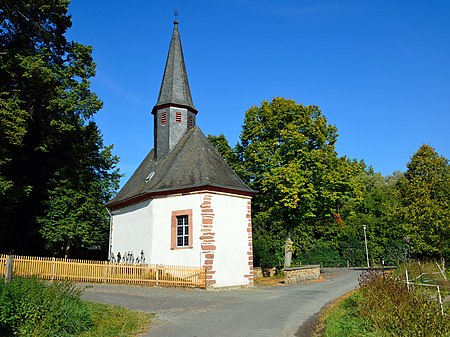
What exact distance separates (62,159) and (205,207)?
45.2 ft

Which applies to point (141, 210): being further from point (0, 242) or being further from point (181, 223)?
point (0, 242)

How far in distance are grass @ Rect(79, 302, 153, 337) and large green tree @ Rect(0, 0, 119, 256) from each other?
13175 millimetres

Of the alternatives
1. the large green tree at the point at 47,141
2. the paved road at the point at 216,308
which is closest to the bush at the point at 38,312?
the paved road at the point at 216,308

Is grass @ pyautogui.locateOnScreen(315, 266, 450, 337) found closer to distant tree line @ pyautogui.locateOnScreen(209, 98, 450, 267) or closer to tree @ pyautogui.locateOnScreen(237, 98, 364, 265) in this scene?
distant tree line @ pyautogui.locateOnScreen(209, 98, 450, 267)

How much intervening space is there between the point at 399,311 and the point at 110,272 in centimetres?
1423

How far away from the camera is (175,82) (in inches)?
995

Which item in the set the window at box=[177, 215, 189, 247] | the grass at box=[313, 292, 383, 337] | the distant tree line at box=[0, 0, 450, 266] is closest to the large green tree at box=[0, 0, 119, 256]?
the distant tree line at box=[0, 0, 450, 266]

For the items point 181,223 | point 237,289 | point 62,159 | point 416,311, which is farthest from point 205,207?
point 62,159

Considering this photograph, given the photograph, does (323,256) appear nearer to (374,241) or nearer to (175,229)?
(374,241)

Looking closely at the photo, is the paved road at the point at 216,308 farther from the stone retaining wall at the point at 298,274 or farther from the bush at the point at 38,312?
the stone retaining wall at the point at 298,274

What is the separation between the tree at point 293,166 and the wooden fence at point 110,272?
31.8 ft

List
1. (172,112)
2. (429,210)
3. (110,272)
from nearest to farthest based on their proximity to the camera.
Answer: (110,272)
(429,210)
(172,112)

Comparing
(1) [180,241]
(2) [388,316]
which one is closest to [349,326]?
(2) [388,316]

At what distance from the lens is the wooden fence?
57.7ft
